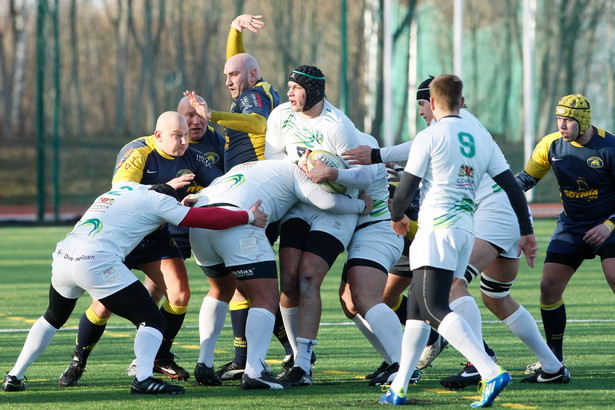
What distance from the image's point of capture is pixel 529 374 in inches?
251

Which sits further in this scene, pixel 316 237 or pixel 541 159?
pixel 541 159

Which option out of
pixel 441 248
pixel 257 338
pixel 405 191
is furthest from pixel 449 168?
pixel 257 338

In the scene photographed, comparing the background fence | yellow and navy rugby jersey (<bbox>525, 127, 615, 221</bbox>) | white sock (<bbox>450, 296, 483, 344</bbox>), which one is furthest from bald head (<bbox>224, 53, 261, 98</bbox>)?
the background fence

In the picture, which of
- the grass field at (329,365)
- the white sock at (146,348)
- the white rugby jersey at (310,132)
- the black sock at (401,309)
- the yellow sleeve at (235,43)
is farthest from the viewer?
the yellow sleeve at (235,43)

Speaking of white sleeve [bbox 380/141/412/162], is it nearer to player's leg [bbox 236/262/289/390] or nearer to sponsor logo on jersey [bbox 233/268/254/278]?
player's leg [bbox 236/262/289/390]

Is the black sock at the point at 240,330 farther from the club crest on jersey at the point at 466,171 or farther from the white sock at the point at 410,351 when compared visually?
the club crest on jersey at the point at 466,171

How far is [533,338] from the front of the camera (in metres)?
6.05

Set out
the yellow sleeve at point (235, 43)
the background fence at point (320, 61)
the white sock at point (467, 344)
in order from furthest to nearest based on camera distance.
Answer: the background fence at point (320, 61)
the yellow sleeve at point (235, 43)
the white sock at point (467, 344)

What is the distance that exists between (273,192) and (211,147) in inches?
64.6

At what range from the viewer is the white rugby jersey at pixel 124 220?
18.8 ft

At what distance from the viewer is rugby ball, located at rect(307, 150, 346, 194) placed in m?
6.13


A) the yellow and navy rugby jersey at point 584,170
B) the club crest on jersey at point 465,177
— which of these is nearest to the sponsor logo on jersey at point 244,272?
the club crest on jersey at point 465,177

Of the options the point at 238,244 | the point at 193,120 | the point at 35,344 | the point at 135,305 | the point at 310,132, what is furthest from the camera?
the point at 193,120

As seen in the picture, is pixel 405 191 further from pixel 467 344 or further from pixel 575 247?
pixel 575 247
